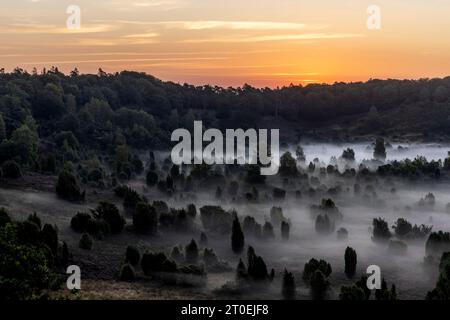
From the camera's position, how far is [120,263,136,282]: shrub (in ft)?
123

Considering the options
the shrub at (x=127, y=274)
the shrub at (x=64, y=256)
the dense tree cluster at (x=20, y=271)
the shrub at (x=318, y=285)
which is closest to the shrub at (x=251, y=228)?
the shrub at (x=318, y=285)

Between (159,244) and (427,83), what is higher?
(427,83)

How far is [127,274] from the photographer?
37.5 meters

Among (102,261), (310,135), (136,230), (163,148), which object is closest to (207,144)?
(163,148)

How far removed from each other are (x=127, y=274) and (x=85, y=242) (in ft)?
25.9

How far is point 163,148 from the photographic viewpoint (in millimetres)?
131500

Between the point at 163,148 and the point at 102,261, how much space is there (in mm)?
90806

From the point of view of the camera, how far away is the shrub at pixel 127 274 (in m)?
37.4

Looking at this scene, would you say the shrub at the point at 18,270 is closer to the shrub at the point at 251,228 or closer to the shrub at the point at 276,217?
the shrub at the point at 251,228

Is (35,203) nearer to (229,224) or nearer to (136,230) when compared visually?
(136,230)

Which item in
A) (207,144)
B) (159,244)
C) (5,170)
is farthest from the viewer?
(207,144)

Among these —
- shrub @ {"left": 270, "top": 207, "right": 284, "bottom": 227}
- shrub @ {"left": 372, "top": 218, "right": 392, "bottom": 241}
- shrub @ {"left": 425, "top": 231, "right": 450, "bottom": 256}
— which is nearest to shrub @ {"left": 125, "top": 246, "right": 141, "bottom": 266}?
shrub @ {"left": 270, "top": 207, "right": 284, "bottom": 227}

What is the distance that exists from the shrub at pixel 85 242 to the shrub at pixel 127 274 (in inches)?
278

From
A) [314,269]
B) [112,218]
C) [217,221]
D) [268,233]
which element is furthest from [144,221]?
[314,269]
